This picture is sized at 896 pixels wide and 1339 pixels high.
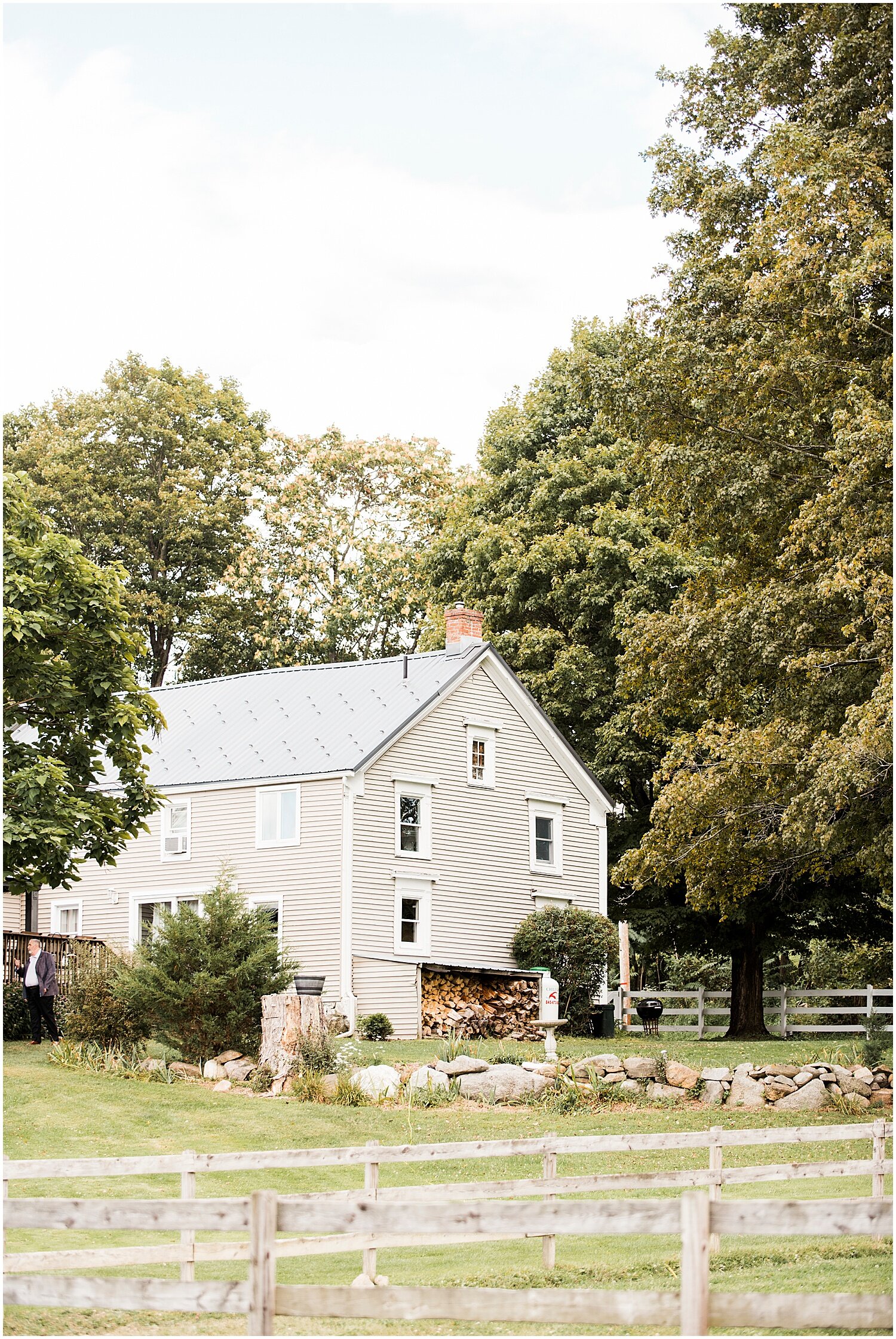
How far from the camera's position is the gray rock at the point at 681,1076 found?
21.5 metres

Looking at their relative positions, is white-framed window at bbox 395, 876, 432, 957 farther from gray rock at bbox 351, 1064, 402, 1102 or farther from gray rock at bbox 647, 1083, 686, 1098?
gray rock at bbox 647, 1083, 686, 1098

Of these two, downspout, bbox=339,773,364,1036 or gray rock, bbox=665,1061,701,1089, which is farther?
downspout, bbox=339,773,364,1036

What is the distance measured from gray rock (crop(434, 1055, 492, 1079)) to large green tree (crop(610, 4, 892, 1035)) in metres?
3.34

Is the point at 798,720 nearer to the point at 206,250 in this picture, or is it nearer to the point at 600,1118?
the point at 600,1118

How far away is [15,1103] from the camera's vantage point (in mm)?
20094

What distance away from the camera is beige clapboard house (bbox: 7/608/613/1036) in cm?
2986

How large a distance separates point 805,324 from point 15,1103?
539 inches

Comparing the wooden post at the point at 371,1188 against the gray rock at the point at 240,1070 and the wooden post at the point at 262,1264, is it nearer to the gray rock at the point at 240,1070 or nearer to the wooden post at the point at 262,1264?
the wooden post at the point at 262,1264

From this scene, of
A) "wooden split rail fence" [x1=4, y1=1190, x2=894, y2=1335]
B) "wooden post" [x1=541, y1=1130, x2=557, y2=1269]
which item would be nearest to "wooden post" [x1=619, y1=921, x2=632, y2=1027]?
"wooden post" [x1=541, y1=1130, x2=557, y2=1269]

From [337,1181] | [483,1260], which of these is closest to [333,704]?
[337,1181]

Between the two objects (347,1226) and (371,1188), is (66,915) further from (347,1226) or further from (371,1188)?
(347,1226)

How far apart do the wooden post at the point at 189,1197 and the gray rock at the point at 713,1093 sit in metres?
11.4

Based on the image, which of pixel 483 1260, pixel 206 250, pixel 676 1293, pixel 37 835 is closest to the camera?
pixel 676 1293

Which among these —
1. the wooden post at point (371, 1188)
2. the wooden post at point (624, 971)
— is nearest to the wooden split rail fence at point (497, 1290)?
the wooden post at point (371, 1188)
